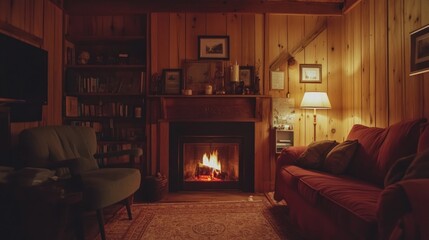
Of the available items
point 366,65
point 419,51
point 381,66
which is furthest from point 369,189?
point 366,65

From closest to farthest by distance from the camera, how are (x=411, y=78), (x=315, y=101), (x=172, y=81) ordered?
(x=411, y=78) → (x=315, y=101) → (x=172, y=81)

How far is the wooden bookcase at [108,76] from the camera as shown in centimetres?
335

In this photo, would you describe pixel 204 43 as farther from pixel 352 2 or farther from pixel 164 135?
pixel 352 2

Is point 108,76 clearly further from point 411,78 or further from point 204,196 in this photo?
point 411,78

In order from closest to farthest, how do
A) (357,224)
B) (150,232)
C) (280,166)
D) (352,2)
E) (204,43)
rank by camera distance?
(357,224) → (150,232) → (280,166) → (352,2) → (204,43)

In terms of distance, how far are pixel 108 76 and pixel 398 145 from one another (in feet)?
10.9

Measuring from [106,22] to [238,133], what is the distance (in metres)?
2.32

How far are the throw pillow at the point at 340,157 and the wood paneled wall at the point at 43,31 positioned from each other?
2.93 metres

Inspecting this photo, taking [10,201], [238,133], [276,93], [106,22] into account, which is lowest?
[10,201]

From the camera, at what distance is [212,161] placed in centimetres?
349

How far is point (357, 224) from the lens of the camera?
1.33 meters

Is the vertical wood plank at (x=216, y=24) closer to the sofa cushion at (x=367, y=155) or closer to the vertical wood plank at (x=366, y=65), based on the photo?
the vertical wood plank at (x=366, y=65)

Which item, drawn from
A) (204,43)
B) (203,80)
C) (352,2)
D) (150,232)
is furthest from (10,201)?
(352,2)

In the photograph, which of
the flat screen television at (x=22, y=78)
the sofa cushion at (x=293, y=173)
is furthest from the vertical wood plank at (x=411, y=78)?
the flat screen television at (x=22, y=78)
